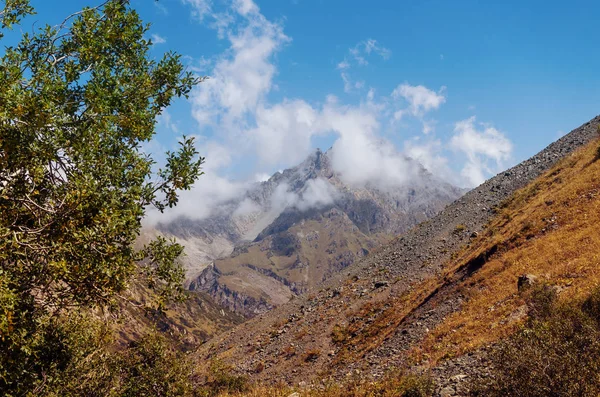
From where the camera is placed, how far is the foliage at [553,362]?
9.86 meters

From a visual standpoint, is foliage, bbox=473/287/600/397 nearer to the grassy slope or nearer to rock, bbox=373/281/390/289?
the grassy slope

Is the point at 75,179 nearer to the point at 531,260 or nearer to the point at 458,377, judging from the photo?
the point at 458,377

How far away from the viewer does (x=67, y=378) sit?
12648 mm

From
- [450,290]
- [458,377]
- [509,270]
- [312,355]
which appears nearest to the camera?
[458,377]

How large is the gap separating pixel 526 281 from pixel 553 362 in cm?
1416

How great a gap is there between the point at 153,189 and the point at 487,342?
19573 millimetres

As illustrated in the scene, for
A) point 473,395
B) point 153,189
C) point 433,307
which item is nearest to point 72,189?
point 153,189

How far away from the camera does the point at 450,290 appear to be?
30953 millimetres

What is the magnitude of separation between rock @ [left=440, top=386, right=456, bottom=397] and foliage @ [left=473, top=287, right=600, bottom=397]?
1.75 metres

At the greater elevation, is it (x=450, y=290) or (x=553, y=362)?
(x=450, y=290)

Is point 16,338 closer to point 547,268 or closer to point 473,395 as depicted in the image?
point 473,395

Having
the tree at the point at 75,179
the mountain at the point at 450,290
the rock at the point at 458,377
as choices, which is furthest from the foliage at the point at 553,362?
the tree at the point at 75,179

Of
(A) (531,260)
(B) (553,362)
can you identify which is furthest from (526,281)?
(B) (553,362)

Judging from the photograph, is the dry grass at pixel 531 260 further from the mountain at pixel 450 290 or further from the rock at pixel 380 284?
the rock at pixel 380 284
